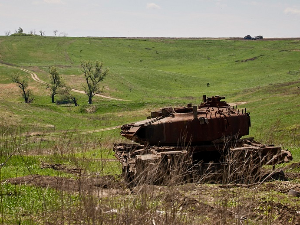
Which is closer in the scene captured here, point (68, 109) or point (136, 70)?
point (68, 109)

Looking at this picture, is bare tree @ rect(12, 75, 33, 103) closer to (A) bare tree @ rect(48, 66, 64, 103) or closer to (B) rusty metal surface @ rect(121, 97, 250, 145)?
(A) bare tree @ rect(48, 66, 64, 103)

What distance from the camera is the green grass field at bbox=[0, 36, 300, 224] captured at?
16.4m

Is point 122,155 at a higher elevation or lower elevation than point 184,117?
lower

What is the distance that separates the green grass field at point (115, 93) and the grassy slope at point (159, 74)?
0.54ft

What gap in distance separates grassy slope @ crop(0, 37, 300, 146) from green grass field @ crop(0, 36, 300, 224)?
0.17 meters

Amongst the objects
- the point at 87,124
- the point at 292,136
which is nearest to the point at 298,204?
the point at 292,136

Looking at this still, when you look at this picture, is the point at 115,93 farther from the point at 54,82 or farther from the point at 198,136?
the point at 198,136

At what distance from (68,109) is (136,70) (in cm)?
3183

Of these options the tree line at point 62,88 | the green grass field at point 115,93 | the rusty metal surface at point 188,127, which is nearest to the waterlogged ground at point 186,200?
the green grass field at point 115,93

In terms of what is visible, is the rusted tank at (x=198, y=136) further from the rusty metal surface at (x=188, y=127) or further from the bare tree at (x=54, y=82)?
the bare tree at (x=54, y=82)

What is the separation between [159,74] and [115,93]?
16.7 metres

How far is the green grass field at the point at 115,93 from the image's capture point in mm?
16434

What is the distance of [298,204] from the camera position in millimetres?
11633

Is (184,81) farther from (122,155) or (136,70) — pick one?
(122,155)
